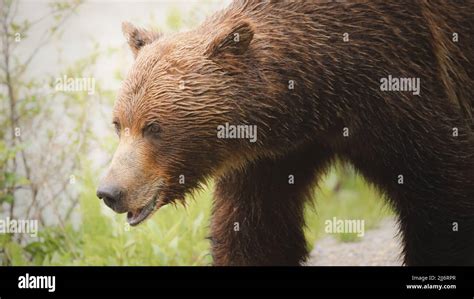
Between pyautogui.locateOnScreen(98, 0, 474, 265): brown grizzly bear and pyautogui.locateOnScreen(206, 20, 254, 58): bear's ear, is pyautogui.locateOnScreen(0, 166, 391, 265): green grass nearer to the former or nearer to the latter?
pyautogui.locateOnScreen(98, 0, 474, 265): brown grizzly bear

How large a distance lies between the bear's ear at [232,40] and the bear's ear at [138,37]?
536 mm

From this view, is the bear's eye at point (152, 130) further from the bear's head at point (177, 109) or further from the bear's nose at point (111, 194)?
the bear's nose at point (111, 194)

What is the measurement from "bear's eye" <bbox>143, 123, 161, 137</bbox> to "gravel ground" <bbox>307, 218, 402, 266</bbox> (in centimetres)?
306

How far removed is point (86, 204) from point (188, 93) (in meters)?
3.17

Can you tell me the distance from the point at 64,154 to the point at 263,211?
2697mm

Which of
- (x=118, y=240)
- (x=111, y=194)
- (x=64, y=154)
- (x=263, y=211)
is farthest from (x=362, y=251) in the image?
(x=111, y=194)

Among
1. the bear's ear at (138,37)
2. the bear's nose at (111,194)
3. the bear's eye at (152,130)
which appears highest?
the bear's ear at (138,37)

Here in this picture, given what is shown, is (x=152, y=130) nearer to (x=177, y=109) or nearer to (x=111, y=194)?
(x=177, y=109)

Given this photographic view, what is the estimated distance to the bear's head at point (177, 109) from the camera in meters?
6.12

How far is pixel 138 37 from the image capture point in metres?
6.67

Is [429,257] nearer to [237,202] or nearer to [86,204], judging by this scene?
[237,202]

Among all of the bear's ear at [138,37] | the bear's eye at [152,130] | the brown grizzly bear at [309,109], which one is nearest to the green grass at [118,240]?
the brown grizzly bear at [309,109]

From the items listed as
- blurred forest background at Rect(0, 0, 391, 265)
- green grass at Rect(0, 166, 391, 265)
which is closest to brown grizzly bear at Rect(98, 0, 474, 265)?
green grass at Rect(0, 166, 391, 265)
